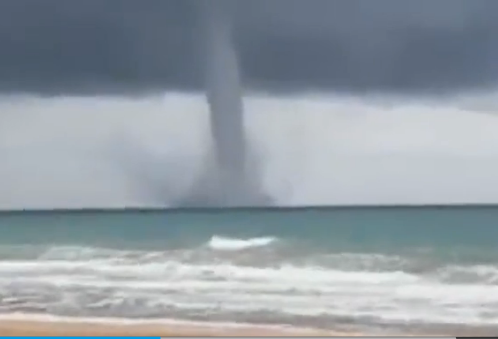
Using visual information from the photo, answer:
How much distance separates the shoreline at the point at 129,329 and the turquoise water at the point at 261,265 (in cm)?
1

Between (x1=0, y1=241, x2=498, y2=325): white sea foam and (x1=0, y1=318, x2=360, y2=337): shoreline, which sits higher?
(x1=0, y1=241, x2=498, y2=325): white sea foam

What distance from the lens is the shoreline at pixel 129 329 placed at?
99 centimetres

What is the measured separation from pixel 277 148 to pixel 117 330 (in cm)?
32

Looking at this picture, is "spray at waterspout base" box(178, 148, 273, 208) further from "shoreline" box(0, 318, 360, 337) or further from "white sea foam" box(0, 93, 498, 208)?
"shoreline" box(0, 318, 360, 337)

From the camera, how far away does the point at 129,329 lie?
996 millimetres

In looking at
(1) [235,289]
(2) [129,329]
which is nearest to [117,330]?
(2) [129,329]

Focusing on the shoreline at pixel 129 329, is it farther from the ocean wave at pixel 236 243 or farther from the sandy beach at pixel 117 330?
the ocean wave at pixel 236 243

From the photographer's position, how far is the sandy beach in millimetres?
994

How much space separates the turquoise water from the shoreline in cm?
1

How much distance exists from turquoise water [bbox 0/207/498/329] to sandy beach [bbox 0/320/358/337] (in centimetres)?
1

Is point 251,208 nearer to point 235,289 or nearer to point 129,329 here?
point 235,289

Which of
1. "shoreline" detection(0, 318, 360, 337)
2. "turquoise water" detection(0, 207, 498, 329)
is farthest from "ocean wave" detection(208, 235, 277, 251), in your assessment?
"shoreline" detection(0, 318, 360, 337)

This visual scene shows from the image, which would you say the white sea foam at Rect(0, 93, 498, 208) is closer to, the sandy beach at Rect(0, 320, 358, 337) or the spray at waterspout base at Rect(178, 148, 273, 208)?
the spray at waterspout base at Rect(178, 148, 273, 208)

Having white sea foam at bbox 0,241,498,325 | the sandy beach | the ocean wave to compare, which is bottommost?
the sandy beach
